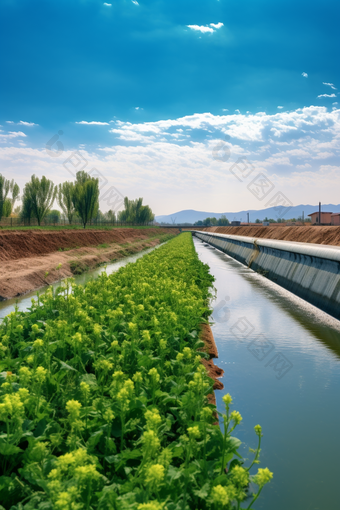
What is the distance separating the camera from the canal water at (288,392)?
2703 millimetres

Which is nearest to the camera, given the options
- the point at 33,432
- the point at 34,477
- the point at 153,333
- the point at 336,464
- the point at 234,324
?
the point at 34,477

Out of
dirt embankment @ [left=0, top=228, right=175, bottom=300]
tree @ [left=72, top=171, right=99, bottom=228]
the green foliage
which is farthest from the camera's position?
the green foliage

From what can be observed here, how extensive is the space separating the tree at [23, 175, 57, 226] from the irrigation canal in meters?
44.4

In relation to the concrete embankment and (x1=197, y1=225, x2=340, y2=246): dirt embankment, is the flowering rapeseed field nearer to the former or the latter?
the concrete embankment

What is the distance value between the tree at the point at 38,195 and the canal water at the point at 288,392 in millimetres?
46256

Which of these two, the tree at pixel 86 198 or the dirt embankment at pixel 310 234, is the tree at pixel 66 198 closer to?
the tree at pixel 86 198

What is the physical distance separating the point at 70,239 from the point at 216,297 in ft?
60.0

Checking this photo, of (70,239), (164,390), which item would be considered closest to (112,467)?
(164,390)

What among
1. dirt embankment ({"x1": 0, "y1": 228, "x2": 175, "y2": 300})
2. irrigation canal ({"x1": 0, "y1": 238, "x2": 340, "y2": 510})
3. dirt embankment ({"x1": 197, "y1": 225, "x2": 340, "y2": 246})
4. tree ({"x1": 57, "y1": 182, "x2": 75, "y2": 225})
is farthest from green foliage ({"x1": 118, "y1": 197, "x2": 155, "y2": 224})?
irrigation canal ({"x1": 0, "y1": 238, "x2": 340, "y2": 510})

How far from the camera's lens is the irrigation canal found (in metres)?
2.71

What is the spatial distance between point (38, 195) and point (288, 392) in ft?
166

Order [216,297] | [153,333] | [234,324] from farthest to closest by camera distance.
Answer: [216,297] < [234,324] < [153,333]

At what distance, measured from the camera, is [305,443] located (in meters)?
3.18

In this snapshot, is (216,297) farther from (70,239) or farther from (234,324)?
(70,239)
